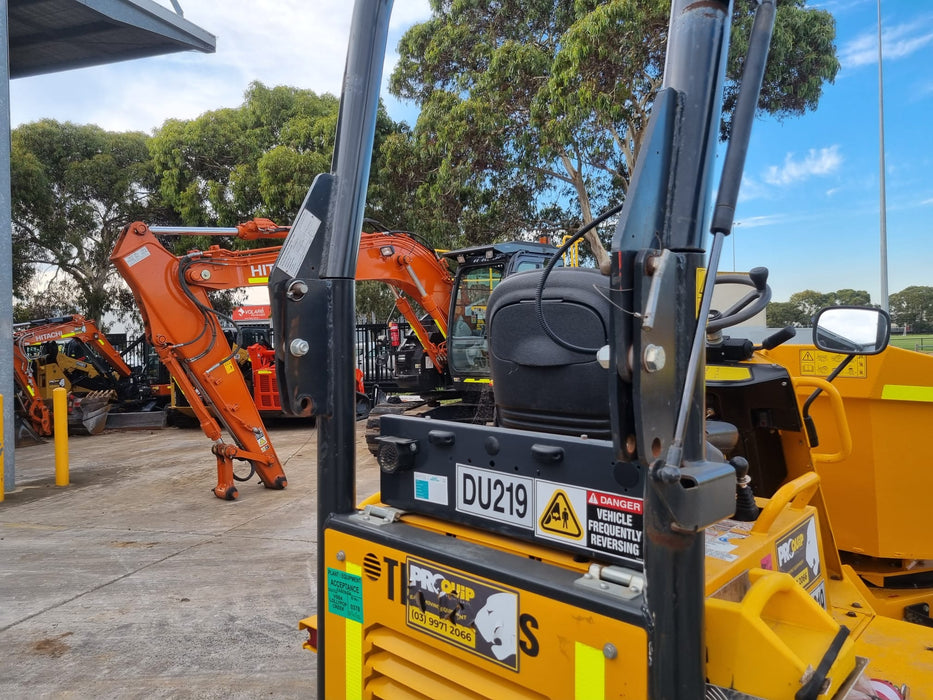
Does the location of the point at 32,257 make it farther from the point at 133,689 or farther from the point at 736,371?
the point at 736,371

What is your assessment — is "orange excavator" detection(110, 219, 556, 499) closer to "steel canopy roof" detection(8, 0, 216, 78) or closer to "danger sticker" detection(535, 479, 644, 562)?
"danger sticker" detection(535, 479, 644, 562)

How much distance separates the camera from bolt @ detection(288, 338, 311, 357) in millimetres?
1854

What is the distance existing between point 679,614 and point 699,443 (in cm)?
31

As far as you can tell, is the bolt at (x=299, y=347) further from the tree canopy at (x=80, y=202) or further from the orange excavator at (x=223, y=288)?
the tree canopy at (x=80, y=202)

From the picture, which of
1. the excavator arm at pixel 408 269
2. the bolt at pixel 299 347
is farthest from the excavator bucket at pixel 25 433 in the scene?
the bolt at pixel 299 347

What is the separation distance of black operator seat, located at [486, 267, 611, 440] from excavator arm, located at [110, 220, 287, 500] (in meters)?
5.48

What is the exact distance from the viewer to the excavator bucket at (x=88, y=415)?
42.6ft

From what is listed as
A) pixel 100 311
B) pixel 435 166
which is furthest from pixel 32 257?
pixel 435 166

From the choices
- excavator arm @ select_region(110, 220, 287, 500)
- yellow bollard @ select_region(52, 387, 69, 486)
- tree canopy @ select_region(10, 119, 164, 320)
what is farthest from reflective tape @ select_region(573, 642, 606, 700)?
tree canopy @ select_region(10, 119, 164, 320)

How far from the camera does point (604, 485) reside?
1.54 meters

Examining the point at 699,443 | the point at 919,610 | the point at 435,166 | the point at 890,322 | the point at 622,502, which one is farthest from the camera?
the point at 435,166

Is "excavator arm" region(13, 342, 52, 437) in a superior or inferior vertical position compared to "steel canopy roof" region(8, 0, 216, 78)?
inferior

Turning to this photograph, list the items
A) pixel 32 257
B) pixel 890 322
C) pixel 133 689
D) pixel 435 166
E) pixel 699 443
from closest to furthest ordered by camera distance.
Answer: pixel 699 443 < pixel 890 322 < pixel 133 689 < pixel 435 166 < pixel 32 257

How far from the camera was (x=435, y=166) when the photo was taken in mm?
16250
